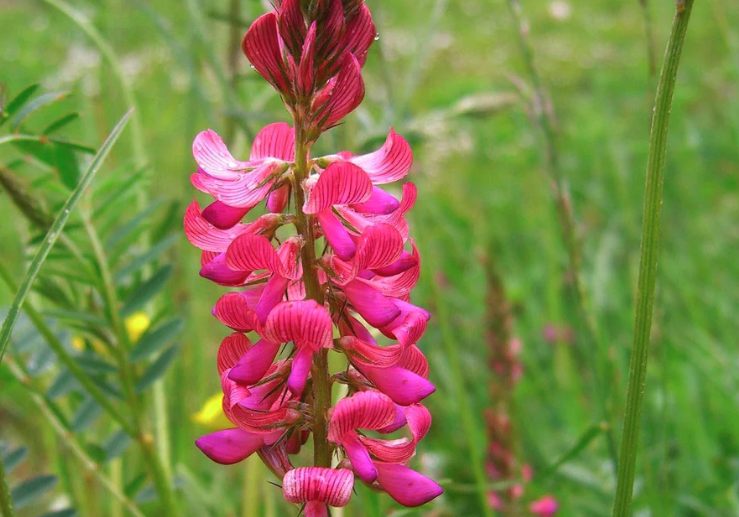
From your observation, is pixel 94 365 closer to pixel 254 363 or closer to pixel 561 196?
pixel 254 363

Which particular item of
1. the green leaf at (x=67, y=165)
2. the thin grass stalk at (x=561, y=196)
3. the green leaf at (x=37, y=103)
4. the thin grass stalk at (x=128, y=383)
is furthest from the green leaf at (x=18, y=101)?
the thin grass stalk at (x=561, y=196)

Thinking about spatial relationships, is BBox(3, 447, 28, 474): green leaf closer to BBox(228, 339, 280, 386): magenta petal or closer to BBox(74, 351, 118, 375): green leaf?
BBox(74, 351, 118, 375): green leaf

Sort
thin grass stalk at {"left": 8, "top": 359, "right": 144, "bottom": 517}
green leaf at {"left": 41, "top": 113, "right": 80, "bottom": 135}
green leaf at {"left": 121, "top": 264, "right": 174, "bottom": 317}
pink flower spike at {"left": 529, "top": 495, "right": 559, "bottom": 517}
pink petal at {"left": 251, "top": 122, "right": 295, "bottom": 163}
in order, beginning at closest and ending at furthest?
pink petal at {"left": 251, "top": 122, "right": 295, "bottom": 163} < green leaf at {"left": 41, "top": 113, "right": 80, "bottom": 135} < thin grass stalk at {"left": 8, "top": 359, "right": 144, "bottom": 517} < green leaf at {"left": 121, "top": 264, "right": 174, "bottom": 317} < pink flower spike at {"left": 529, "top": 495, "right": 559, "bottom": 517}

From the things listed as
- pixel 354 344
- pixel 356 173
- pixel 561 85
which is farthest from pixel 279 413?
pixel 561 85

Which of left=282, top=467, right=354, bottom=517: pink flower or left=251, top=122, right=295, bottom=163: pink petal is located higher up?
left=251, top=122, right=295, bottom=163: pink petal

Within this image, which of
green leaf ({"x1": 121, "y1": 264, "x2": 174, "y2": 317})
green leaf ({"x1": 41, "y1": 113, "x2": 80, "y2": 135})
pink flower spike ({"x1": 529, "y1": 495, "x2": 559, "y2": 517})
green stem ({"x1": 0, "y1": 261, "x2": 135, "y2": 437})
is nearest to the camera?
green stem ({"x1": 0, "y1": 261, "x2": 135, "y2": 437})

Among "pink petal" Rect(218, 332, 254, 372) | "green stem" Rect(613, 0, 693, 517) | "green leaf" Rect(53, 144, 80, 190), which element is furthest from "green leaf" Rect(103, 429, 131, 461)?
"green stem" Rect(613, 0, 693, 517)

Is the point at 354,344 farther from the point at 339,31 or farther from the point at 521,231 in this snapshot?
the point at 521,231

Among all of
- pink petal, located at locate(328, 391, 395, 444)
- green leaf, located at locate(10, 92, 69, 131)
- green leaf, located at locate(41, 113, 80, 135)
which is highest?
green leaf, located at locate(10, 92, 69, 131)
